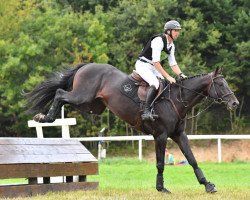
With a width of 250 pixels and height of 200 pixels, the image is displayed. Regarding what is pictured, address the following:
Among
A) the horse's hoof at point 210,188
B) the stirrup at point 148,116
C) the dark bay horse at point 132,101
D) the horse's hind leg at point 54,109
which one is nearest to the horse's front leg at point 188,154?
the dark bay horse at point 132,101

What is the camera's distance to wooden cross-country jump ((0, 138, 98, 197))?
9.12 meters

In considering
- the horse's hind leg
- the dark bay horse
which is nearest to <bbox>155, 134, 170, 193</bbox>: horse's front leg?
the dark bay horse

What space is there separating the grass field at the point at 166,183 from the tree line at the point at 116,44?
39.3ft

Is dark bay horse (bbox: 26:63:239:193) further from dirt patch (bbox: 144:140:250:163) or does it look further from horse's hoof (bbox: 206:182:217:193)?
dirt patch (bbox: 144:140:250:163)

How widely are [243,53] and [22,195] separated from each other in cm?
2440

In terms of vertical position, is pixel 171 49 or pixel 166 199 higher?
pixel 171 49

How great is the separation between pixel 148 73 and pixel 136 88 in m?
0.35

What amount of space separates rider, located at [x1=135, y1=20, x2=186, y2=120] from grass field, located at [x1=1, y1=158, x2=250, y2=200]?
1.35 metres

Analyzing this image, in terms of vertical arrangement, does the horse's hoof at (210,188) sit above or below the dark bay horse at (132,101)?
below

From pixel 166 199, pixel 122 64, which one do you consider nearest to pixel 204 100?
pixel 166 199

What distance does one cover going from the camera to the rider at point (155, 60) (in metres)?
9.42

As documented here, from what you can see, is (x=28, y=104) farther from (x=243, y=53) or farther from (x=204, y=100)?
(x=243, y=53)

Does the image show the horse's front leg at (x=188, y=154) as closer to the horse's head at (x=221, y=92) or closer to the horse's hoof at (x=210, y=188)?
the horse's hoof at (x=210, y=188)

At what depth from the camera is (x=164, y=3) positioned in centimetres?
3306
